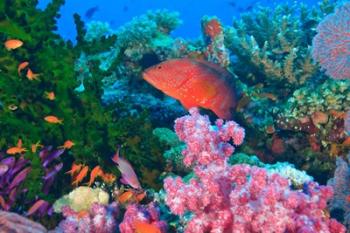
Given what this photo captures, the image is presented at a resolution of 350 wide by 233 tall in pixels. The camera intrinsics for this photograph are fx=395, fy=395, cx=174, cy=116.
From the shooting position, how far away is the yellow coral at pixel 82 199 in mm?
4246

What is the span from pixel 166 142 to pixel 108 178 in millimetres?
1024

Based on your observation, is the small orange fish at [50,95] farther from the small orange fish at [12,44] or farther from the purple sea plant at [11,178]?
the purple sea plant at [11,178]

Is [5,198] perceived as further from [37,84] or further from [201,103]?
[201,103]

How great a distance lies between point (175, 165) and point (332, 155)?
7.01ft

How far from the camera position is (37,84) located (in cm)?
452

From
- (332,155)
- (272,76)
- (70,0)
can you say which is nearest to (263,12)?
(272,76)

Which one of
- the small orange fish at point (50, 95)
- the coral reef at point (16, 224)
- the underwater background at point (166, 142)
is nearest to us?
the underwater background at point (166, 142)

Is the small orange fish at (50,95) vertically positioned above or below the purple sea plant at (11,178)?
above

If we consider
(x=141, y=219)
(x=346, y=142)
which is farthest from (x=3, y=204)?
(x=346, y=142)

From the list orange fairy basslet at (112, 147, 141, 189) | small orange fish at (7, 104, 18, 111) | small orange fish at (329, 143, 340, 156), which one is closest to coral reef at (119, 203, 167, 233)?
orange fairy basslet at (112, 147, 141, 189)

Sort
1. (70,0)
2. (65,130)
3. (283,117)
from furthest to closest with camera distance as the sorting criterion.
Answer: (70,0), (283,117), (65,130)

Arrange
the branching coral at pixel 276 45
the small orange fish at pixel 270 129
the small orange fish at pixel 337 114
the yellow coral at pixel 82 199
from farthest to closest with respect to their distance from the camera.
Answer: the branching coral at pixel 276 45 < the small orange fish at pixel 270 129 < the small orange fish at pixel 337 114 < the yellow coral at pixel 82 199

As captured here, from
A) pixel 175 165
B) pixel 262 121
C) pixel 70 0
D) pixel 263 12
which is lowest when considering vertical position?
pixel 175 165

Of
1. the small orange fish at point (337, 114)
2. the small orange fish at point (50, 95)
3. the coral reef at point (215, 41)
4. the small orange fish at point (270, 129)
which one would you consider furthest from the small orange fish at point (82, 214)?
the coral reef at point (215, 41)
